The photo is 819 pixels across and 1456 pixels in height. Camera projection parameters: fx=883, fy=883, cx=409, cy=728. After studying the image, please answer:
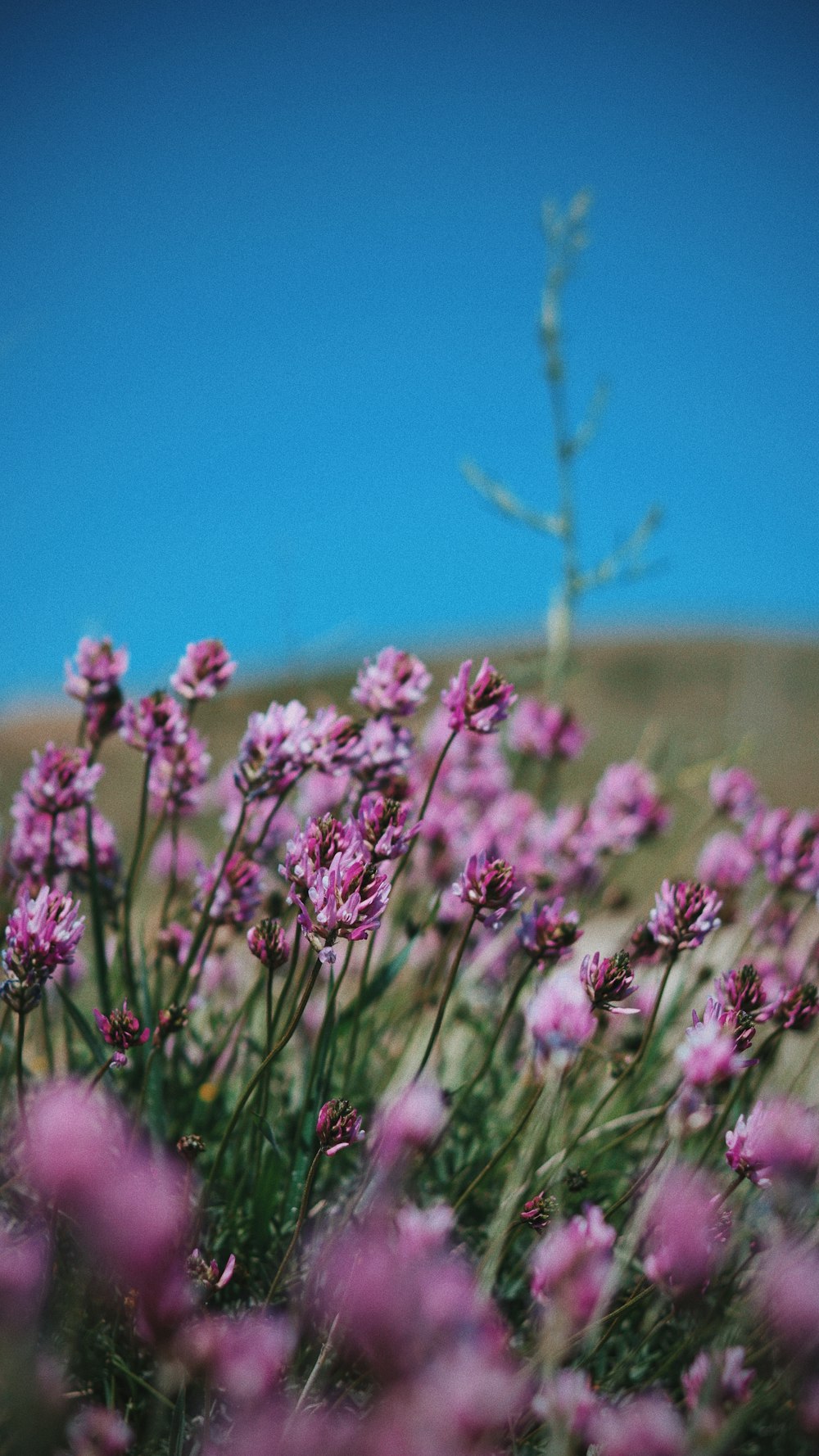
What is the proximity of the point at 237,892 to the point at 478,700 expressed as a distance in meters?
0.79

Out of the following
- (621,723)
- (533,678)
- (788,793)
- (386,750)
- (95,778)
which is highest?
(621,723)

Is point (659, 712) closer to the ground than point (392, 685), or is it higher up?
higher up

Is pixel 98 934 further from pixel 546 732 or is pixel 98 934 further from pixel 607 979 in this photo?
pixel 546 732

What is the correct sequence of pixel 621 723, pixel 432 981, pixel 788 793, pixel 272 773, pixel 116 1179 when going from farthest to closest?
1. pixel 621 723
2. pixel 788 793
3. pixel 432 981
4. pixel 272 773
5. pixel 116 1179

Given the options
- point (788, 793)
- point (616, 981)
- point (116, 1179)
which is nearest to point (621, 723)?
point (788, 793)

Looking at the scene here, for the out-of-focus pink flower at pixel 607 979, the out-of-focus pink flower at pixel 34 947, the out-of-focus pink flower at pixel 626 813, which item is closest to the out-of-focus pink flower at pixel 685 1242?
the out-of-focus pink flower at pixel 607 979

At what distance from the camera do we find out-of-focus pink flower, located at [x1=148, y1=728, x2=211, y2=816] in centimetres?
230

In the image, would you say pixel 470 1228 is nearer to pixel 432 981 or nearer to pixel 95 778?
pixel 432 981

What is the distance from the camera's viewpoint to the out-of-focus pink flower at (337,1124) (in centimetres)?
134

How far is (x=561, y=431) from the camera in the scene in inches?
177

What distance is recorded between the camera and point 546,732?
11.0 ft

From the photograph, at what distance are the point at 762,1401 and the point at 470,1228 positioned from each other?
3.22 feet

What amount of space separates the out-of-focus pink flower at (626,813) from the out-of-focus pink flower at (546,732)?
25 cm

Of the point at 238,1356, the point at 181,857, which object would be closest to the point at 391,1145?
the point at 238,1356
